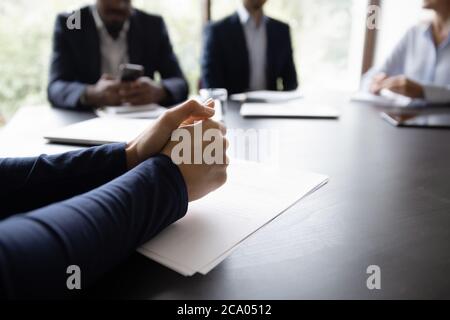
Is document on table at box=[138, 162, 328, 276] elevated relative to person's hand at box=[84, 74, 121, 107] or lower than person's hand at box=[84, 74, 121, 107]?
lower

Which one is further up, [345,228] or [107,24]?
[107,24]

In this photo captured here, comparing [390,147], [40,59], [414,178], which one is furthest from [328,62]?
[414,178]

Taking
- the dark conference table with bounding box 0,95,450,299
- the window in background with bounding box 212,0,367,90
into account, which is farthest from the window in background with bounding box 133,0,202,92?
the dark conference table with bounding box 0,95,450,299

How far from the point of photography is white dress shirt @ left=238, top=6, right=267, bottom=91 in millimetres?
2082

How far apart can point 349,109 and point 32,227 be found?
1.13m

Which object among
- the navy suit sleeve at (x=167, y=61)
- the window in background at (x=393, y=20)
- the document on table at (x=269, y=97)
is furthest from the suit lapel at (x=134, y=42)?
the window in background at (x=393, y=20)

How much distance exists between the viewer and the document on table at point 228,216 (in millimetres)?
385

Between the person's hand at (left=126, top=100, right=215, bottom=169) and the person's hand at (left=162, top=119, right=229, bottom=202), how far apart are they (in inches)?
0.9

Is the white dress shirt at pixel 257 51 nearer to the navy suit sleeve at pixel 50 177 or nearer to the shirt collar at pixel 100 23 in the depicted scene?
the shirt collar at pixel 100 23

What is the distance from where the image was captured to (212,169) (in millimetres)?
497

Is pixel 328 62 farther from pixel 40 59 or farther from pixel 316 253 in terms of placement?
pixel 316 253

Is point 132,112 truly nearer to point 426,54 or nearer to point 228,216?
point 228,216

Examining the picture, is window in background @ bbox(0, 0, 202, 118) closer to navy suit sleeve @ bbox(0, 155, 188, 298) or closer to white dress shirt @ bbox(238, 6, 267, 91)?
white dress shirt @ bbox(238, 6, 267, 91)
